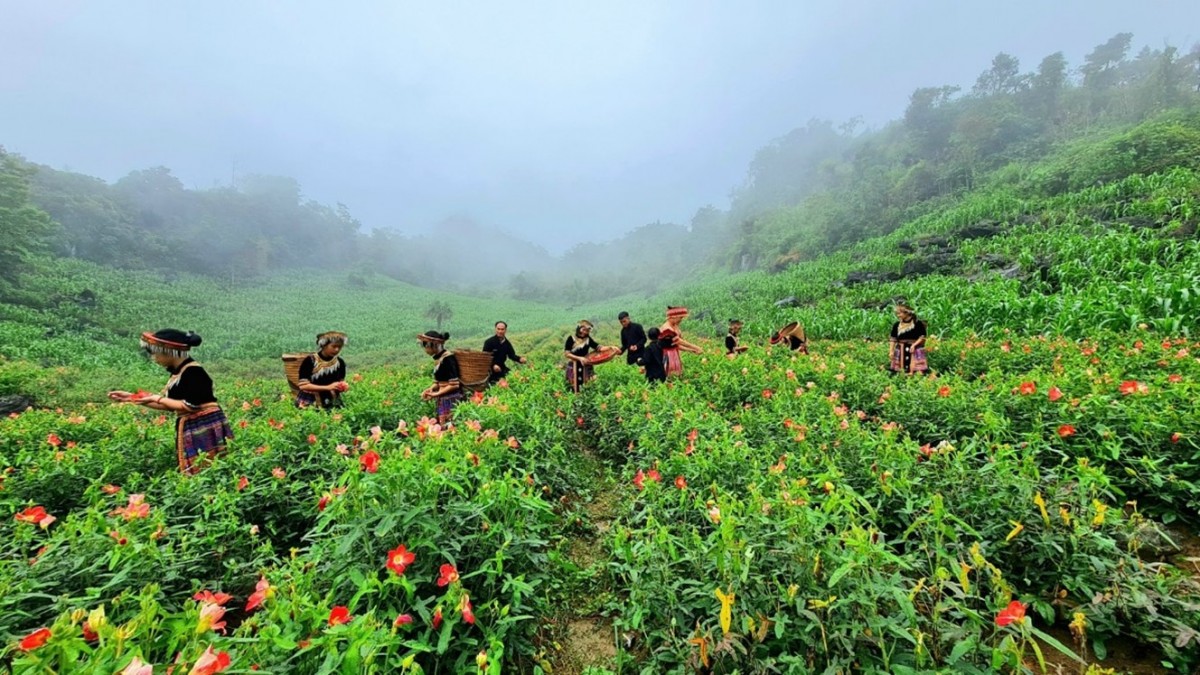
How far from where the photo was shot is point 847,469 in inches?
134

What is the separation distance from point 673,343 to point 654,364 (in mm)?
525

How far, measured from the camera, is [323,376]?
5.64 meters

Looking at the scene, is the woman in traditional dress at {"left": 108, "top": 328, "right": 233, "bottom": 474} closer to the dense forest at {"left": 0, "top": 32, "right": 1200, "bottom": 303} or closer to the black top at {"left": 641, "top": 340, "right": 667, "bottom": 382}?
the black top at {"left": 641, "top": 340, "right": 667, "bottom": 382}

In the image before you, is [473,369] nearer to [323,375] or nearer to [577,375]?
[323,375]

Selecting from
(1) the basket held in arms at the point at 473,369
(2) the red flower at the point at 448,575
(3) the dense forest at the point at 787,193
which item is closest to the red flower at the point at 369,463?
(2) the red flower at the point at 448,575

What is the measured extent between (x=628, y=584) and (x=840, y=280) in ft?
64.2

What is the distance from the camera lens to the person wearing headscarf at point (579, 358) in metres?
7.65

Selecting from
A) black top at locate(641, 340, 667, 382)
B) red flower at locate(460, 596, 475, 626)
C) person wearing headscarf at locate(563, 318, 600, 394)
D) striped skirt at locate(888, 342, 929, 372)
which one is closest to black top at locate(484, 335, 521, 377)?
person wearing headscarf at locate(563, 318, 600, 394)

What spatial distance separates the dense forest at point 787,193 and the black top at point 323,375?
26981 mm

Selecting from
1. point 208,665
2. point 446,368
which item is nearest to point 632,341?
point 446,368

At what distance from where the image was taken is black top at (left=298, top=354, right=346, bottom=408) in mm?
5625

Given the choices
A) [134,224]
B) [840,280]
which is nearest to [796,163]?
[840,280]

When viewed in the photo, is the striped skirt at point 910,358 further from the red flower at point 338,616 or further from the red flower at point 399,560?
the red flower at point 338,616

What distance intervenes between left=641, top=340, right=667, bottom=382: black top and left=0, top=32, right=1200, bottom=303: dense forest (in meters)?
22.9
